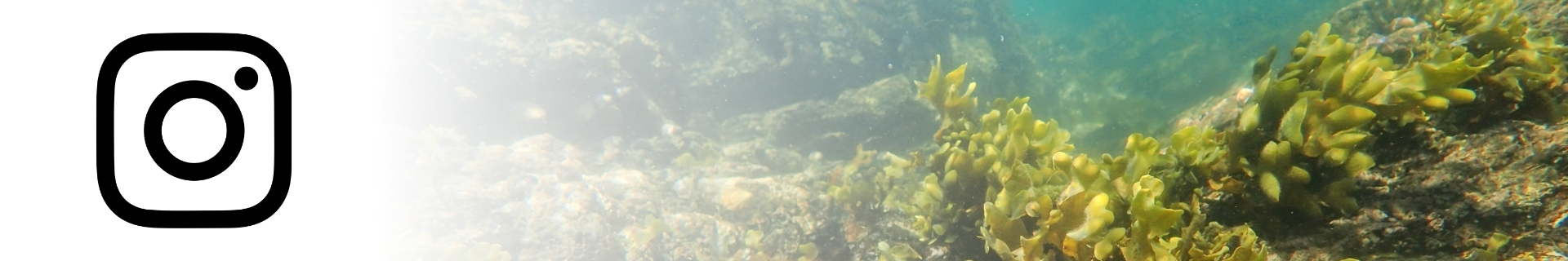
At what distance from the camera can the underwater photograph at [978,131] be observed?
1523 mm

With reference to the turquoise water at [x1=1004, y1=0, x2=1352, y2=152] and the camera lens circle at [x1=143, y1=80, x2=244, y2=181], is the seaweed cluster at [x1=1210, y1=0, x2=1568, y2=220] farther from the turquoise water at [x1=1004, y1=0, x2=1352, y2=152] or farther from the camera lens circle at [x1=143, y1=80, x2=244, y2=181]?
the camera lens circle at [x1=143, y1=80, x2=244, y2=181]

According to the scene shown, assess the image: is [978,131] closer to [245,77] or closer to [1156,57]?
[245,77]

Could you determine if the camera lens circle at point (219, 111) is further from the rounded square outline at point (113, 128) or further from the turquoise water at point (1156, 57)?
the turquoise water at point (1156, 57)

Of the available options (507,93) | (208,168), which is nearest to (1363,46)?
(208,168)

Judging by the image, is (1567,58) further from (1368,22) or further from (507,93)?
(507,93)

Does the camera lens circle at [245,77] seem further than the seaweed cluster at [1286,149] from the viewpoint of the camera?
Yes

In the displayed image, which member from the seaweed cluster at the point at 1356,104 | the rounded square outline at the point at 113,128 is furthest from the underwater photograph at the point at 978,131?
the rounded square outline at the point at 113,128

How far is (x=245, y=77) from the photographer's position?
1.97 metres

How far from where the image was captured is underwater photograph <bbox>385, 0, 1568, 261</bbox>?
1.52 m

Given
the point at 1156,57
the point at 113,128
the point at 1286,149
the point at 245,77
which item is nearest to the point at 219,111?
the point at 245,77

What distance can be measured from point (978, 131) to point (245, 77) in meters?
3.49

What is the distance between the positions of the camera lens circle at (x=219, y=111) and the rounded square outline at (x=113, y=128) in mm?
123

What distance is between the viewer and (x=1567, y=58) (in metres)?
1.66

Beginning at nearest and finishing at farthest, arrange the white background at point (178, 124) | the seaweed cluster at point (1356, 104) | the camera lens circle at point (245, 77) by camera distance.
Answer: the seaweed cluster at point (1356, 104) → the camera lens circle at point (245, 77) → the white background at point (178, 124)
